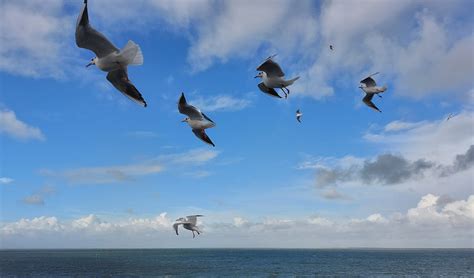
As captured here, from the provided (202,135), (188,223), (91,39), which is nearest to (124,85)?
(91,39)

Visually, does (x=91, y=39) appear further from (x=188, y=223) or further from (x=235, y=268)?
(x=235, y=268)

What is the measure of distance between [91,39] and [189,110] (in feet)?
12.8

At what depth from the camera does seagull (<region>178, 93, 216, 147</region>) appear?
39.0ft

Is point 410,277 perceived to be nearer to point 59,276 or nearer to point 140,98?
point 59,276

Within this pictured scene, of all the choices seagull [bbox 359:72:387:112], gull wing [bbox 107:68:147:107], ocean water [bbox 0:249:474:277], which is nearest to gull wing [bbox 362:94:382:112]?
seagull [bbox 359:72:387:112]

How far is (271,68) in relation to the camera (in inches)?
472

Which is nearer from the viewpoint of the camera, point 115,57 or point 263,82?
point 115,57

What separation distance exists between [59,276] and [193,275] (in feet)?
65.2

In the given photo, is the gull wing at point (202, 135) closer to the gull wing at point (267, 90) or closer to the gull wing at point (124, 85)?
the gull wing at point (267, 90)

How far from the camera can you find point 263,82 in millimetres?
12195

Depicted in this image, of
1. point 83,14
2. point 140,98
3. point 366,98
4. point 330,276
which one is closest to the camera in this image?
point 83,14

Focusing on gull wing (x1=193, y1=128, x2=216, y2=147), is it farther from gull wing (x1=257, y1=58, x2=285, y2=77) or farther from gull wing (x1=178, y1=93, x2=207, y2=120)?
gull wing (x1=257, y1=58, x2=285, y2=77)

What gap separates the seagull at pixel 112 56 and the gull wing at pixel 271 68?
3577mm

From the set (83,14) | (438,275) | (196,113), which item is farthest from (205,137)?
(438,275)
